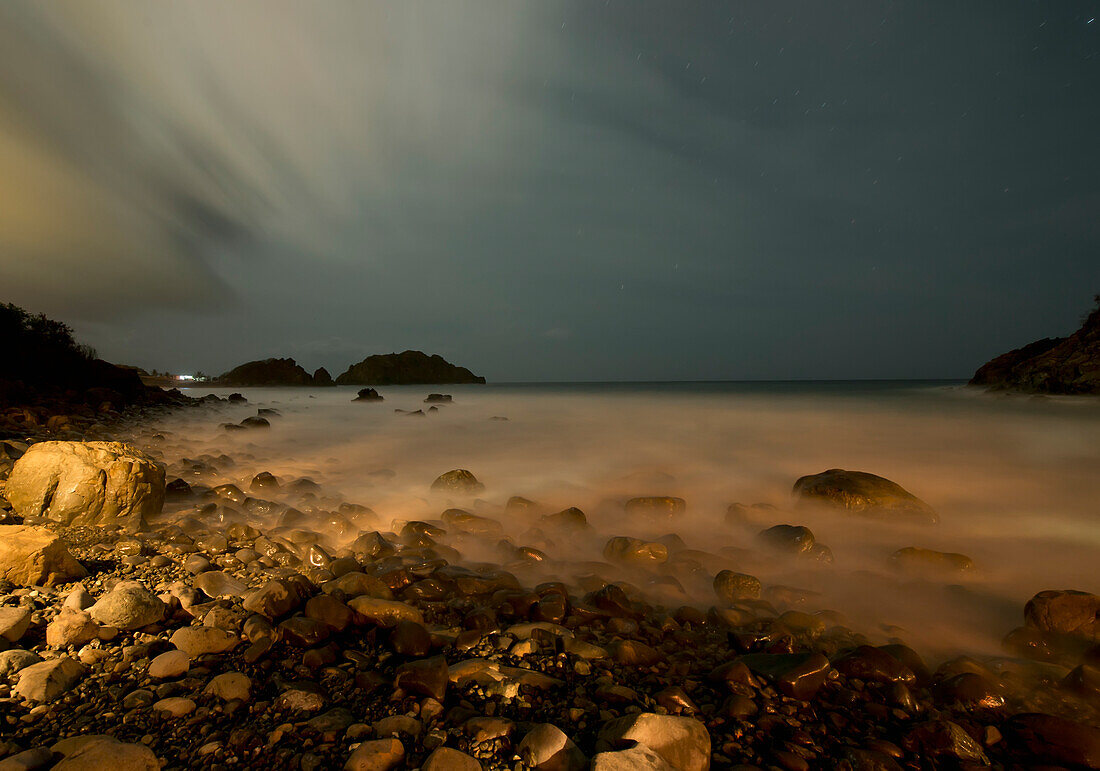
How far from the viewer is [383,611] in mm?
2793

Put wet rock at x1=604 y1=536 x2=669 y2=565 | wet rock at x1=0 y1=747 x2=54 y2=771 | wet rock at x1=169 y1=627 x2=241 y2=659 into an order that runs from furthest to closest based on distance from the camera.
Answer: wet rock at x1=604 y1=536 x2=669 y2=565
wet rock at x1=169 y1=627 x2=241 y2=659
wet rock at x1=0 y1=747 x2=54 y2=771

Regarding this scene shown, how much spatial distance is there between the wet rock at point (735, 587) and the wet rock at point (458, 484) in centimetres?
422

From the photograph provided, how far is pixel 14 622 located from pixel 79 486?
2.51m

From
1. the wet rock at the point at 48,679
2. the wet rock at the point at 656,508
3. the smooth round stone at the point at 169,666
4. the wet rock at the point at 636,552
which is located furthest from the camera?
the wet rock at the point at 656,508

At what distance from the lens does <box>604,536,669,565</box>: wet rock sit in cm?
423

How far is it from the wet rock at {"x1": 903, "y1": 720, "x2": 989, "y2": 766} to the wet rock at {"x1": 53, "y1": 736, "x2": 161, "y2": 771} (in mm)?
3151

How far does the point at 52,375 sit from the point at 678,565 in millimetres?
23319

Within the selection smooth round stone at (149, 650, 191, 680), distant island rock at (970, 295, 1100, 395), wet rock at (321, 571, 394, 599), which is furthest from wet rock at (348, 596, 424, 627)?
distant island rock at (970, 295, 1100, 395)

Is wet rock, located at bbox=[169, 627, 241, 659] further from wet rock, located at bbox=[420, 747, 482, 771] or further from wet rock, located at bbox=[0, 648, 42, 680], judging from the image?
wet rock, located at bbox=[420, 747, 482, 771]

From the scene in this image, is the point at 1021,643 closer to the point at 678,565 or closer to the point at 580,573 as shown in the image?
the point at 678,565

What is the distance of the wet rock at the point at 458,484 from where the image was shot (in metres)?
6.85

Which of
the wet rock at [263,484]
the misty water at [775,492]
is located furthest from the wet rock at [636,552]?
the wet rock at [263,484]

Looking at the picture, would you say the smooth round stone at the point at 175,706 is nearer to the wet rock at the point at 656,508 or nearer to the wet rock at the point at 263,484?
the wet rock at the point at 656,508

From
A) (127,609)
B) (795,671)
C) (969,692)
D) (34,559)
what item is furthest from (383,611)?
(969,692)
